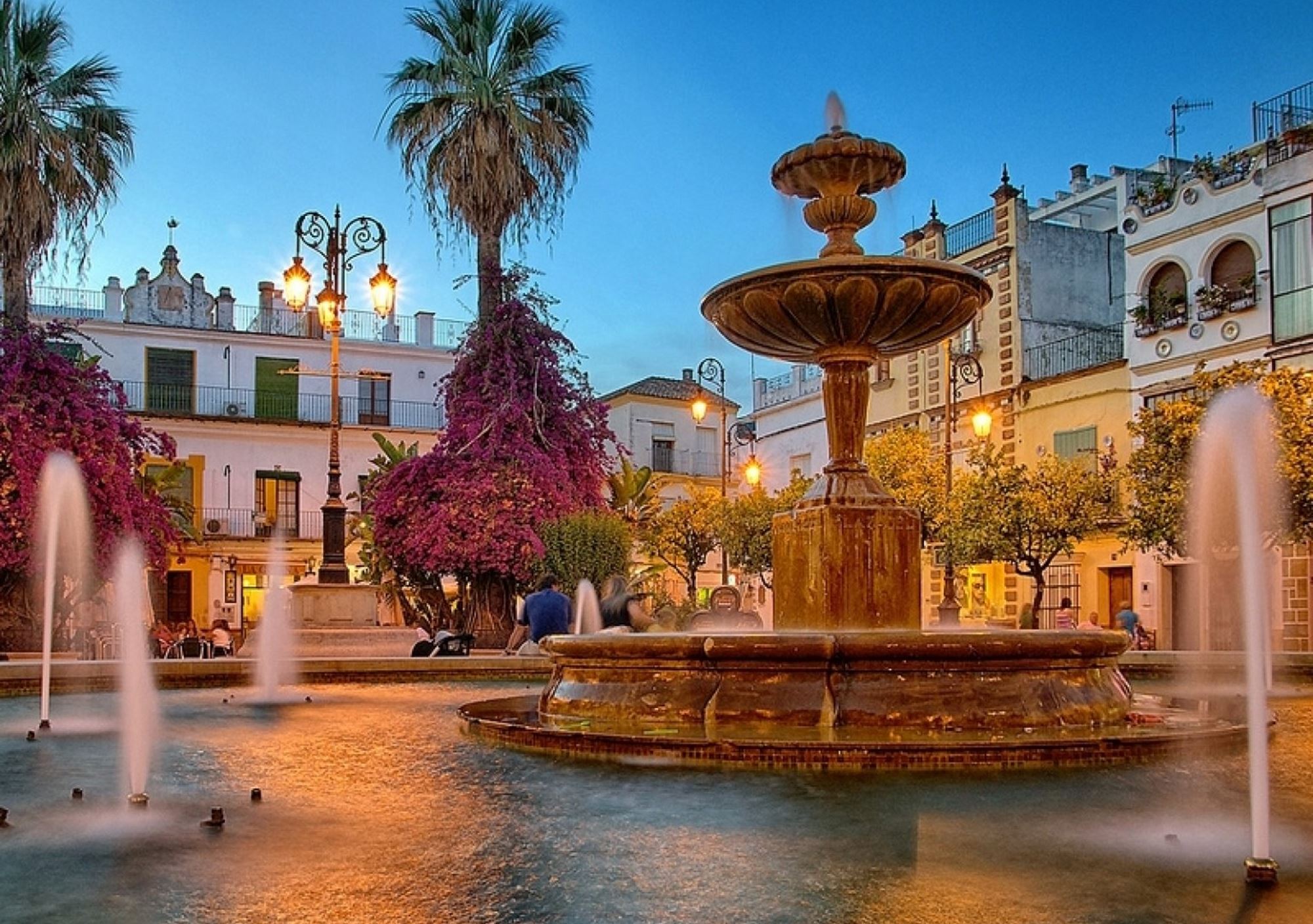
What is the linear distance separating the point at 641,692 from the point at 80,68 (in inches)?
812

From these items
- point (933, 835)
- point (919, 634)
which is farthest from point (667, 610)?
point (933, 835)

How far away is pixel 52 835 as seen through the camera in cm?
449

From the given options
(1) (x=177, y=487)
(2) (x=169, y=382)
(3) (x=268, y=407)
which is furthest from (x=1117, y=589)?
(2) (x=169, y=382)

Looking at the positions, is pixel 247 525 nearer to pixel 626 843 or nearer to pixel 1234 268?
pixel 1234 268

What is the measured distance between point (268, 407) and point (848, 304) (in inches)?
1314

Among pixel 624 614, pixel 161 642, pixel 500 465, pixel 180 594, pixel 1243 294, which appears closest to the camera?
pixel 624 614

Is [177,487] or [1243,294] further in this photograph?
[177,487]

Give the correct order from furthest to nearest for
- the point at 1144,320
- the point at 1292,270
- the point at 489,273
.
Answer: the point at 1144,320 → the point at 1292,270 → the point at 489,273

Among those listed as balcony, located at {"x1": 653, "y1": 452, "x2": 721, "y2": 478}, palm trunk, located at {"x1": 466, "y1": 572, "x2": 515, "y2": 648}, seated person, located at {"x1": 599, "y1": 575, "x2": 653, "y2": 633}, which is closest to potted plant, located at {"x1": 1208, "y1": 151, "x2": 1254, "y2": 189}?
palm trunk, located at {"x1": 466, "y1": 572, "x2": 515, "y2": 648}

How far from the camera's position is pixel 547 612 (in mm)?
12797

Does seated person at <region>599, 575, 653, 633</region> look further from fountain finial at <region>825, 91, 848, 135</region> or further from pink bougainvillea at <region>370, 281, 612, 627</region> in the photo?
pink bougainvillea at <region>370, 281, 612, 627</region>

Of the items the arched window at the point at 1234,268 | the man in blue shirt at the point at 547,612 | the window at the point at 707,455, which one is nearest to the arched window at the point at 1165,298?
the arched window at the point at 1234,268

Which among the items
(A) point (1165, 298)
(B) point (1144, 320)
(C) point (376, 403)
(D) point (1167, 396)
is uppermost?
(A) point (1165, 298)

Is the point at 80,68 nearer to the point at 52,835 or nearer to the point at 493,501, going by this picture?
the point at 493,501
